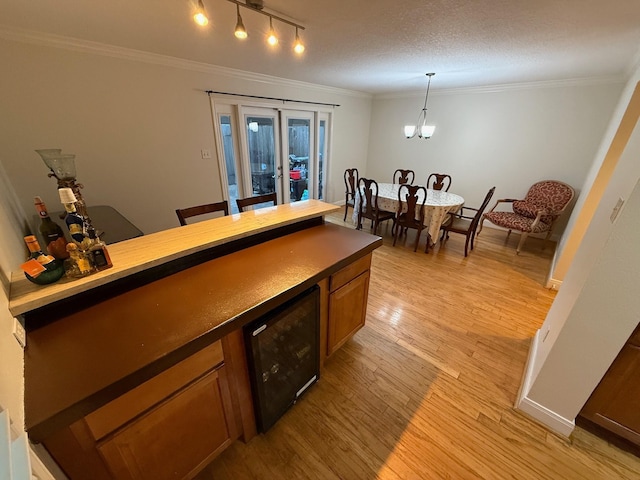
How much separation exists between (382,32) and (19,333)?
2.65 m

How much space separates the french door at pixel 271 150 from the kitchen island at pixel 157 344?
99.6 inches

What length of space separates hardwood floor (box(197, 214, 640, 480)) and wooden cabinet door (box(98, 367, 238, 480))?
0.90ft

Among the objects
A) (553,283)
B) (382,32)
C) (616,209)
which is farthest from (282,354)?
(553,283)

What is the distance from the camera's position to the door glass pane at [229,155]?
3.49 metres

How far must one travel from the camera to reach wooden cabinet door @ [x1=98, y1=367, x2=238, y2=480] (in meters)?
0.84

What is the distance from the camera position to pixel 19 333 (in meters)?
0.81

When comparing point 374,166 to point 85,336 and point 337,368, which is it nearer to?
point 337,368

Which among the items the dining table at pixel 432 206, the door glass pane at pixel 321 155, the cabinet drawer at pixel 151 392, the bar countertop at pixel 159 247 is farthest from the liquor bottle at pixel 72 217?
the door glass pane at pixel 321 155

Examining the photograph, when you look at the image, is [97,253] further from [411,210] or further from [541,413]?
[411,210]

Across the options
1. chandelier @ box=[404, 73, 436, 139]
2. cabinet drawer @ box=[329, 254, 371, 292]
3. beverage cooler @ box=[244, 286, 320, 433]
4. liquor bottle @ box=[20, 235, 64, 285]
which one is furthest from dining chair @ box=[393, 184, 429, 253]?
liquor bottle @ box=[20, 235, 64, 285]

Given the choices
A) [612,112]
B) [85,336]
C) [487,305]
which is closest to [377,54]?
[487,305]

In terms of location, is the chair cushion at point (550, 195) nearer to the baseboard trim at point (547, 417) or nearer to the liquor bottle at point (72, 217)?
the baseboard trim at point (547, 417)

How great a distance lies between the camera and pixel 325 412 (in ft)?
4.94

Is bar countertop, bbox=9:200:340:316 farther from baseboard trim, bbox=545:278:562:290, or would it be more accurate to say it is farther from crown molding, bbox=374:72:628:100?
crown molding, bbox=374:72:628:100
